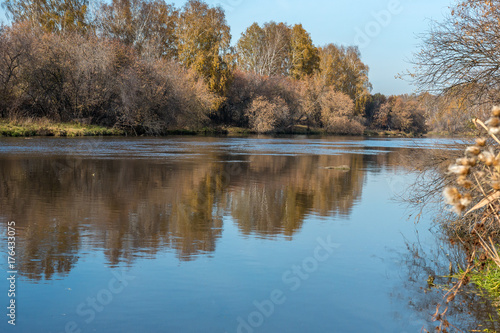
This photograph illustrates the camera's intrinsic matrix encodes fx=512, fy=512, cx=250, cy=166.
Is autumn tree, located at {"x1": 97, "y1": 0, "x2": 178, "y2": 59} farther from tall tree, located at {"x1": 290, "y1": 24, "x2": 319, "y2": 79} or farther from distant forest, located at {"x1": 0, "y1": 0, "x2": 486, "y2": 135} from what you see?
tall tree, located at {"x1": 290, "y1": 24, "x2": 319, "y2": 79}

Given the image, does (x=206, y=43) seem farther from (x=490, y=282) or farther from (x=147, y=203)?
(x=490, y=282)

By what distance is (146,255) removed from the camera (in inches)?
315

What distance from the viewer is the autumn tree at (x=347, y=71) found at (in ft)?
283

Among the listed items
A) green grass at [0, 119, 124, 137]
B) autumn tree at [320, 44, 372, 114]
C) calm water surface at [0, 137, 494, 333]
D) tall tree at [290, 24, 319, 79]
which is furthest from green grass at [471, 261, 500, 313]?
autumn tree at [320, 44, 372, 114]

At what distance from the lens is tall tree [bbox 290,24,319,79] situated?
8069 cm

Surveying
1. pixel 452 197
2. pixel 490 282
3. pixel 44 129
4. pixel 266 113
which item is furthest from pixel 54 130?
pixel 452 197

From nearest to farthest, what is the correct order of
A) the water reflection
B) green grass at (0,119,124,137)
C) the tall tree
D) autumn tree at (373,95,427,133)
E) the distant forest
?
the water reflection → green grass at (0,119,124,137) → the distant forest → the tall tree → autumn tree at (373,95,427,133)

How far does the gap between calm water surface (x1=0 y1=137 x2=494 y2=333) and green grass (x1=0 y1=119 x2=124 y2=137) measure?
23.6 metres

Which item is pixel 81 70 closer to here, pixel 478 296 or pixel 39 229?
pixel 39 229

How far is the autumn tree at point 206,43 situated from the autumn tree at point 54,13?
12.1 m

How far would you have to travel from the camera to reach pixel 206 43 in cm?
6188

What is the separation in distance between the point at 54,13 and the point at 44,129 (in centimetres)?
2782

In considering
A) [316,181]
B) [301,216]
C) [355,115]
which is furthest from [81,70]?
[355,115]

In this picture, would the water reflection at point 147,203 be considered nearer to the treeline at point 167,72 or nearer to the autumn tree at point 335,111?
the treeline at point 167,72
